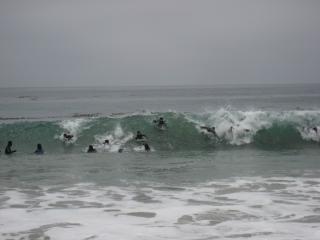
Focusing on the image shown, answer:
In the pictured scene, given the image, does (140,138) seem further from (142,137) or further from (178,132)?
(178,132)

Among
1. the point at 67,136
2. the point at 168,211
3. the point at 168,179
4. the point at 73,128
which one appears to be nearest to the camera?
the point at 168,211

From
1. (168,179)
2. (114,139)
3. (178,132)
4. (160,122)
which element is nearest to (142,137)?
(114,139)

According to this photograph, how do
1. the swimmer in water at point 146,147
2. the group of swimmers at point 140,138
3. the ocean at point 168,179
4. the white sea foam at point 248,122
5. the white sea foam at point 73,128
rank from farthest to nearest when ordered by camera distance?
1. the white sea foam at point 73,128
2. the white sea foam at point 248,122
3. the swimmer in water at point 146,147
4. the group of swimmers at point 140,138
5. the ocean at point 168,179

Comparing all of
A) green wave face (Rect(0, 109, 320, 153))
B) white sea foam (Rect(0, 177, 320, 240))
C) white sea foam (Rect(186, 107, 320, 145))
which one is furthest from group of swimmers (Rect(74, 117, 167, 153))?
white sea foam (Rect(0, 177, 320, 240))

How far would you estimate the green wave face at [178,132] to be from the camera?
78.0 ft

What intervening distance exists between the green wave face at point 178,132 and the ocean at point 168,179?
0.17 ft

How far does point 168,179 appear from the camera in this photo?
1391cm

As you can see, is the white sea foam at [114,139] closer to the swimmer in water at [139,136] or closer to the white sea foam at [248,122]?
the swimmer in water at [139,136]

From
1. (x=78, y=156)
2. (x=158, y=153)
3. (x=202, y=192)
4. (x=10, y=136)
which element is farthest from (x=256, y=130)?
(x=202, y=192)

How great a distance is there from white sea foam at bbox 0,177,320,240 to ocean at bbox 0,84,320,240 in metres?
0.02

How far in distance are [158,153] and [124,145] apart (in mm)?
3090

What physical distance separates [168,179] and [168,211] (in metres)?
4.11

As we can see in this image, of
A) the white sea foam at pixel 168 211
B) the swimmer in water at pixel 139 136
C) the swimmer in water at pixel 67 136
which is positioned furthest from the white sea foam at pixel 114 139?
the white sea foam at pixel 168 211

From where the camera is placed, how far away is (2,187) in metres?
12.7
